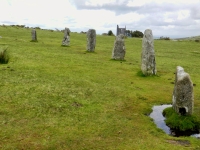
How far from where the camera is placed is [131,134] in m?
10.3

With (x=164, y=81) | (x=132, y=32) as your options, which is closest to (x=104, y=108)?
(x=164, y=81)

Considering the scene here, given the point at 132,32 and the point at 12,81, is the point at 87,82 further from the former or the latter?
the point at 132,32

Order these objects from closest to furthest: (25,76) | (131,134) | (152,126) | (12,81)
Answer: (131,134), (152,126), (12,81), (25,76)

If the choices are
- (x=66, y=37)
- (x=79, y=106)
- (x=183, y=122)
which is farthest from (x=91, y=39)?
(x=183, y=122)

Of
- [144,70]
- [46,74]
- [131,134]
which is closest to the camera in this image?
[131,134]

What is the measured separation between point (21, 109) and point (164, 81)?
1083 centimetres

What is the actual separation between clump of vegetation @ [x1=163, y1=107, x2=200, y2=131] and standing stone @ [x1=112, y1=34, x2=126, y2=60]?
14.9 m

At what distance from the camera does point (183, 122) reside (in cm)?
1107

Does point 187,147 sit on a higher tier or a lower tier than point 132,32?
lower

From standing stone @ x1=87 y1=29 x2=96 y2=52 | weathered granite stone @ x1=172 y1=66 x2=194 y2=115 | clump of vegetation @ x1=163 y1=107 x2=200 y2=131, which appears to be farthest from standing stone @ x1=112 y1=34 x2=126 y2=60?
clump of vegetation @ x1=163 y1=107 x2=200 y2=131

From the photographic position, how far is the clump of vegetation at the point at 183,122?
10.9m

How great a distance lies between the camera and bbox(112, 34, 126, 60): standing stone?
25833 mm

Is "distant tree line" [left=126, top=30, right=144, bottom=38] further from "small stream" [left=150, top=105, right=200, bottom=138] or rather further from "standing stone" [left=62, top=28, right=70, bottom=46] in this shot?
"small stream" [left=150, top=105, right=200, bottom=138]

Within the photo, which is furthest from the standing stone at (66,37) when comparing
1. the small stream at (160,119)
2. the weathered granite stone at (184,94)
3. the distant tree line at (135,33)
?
the distant tree line at (135,33)
